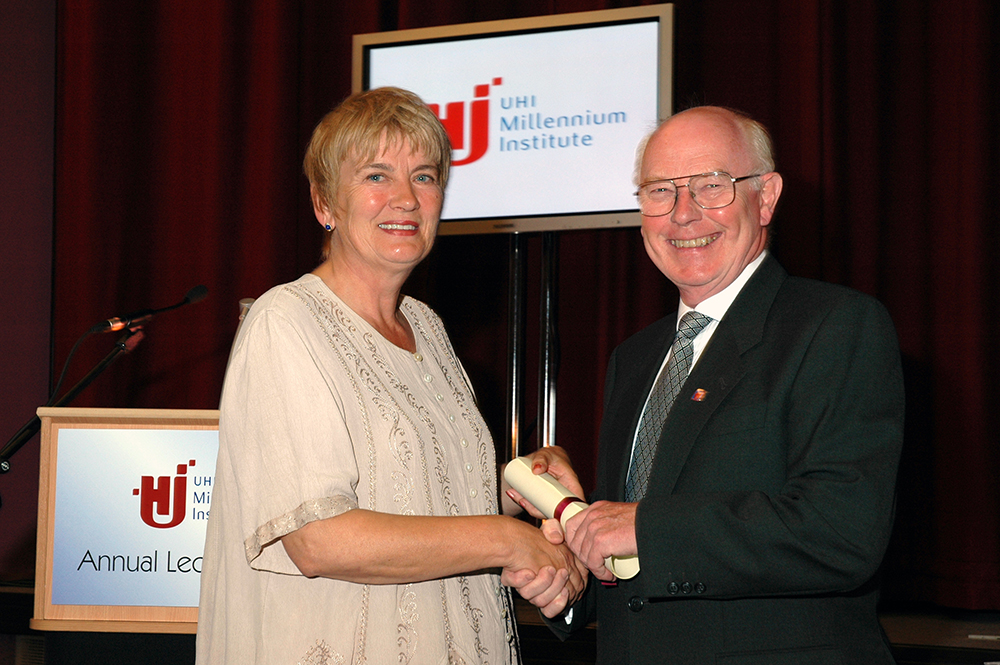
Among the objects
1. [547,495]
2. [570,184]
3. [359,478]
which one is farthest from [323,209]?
[570,184]

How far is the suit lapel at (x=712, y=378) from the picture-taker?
151 centimetres

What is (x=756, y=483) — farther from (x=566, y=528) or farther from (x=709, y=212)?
(x=709, y=212)

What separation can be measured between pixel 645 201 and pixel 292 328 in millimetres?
743

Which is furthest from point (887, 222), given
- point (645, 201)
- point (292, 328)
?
point (292, 328)

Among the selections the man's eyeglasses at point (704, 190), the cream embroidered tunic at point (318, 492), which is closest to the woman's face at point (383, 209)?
the cream embroidered tunic at point (318, 492)

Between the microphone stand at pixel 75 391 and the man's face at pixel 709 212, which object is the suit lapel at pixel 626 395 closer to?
the man's face at pixel 709 212

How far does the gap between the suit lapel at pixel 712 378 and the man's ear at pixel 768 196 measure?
17 centimetres

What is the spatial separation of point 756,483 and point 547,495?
1.41ft

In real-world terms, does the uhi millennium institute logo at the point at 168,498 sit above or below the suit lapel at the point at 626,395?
below

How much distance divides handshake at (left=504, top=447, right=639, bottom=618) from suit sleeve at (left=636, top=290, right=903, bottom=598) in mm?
63

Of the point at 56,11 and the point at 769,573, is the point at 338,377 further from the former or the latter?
the point at 56,11

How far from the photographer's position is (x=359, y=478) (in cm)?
154

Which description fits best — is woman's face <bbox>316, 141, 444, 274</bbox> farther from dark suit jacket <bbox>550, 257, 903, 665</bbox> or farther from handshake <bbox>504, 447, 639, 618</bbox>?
dark suit jacket <bbox>550, 257, 903, 665</bbox>

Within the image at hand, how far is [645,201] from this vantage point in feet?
6.00
